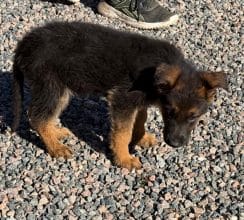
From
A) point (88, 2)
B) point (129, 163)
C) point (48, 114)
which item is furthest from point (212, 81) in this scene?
point (88, 2)

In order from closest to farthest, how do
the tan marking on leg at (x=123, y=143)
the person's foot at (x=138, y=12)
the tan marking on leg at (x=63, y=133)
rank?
the tan marking on leg at (x=123, y=143), the tan marking on leg at (x=63, y=133), the person's foot at (x=138, y=12)

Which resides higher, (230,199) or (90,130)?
(230,199)

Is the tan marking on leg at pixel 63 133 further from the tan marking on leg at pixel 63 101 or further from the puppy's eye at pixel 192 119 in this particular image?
the puppy's eye at pixel 192 119

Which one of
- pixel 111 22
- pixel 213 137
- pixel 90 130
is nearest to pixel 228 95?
pixel 213 137

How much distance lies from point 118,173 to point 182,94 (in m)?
1.20

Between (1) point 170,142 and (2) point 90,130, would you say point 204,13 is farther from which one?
(1) point 170,142

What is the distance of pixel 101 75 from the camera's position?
570 centimetres

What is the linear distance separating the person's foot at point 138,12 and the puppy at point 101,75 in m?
2.82

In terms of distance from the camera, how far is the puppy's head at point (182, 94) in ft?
17.0

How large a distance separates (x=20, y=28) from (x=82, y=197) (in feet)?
12.1

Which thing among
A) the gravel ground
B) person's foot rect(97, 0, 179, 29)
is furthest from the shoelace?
the gravel ground

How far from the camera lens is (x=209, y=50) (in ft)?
26.9

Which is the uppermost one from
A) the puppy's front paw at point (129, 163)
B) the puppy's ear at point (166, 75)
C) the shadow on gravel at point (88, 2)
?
the puppy's ear at point (166, 75)

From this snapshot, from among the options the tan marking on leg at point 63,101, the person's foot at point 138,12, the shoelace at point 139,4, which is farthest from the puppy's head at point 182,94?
the shoelace at point 139,4
